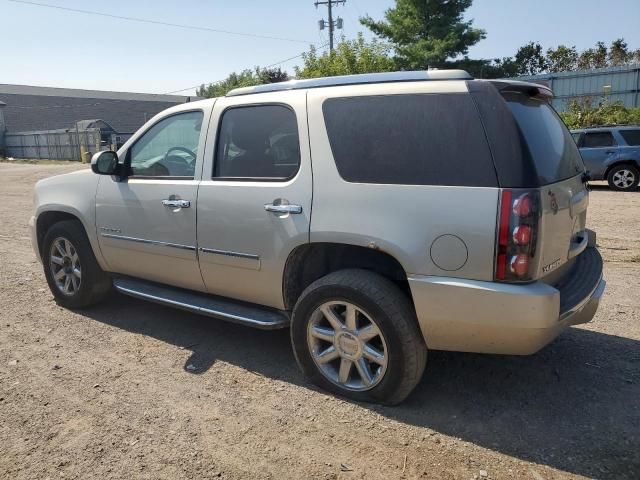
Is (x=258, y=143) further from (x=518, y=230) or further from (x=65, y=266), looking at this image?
(x=65, y=266)

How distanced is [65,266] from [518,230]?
13.7ft

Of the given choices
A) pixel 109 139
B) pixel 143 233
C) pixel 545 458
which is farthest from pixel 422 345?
pixel 109 139

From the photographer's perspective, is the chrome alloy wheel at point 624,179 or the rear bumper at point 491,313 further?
the chrome alloy wheel at point 624,179

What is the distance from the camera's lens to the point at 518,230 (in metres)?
2.77

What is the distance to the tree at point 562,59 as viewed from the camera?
46.9 metres

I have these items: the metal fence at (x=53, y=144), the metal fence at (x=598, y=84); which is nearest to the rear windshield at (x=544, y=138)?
the metal fence at (x=598, y=84)

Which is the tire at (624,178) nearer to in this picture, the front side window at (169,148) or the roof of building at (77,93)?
the front side window at (169,148)

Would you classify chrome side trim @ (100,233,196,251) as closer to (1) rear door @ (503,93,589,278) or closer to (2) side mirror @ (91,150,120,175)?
(2) side mirror @ (91,150,120,175)

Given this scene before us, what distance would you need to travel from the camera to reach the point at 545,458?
2.81 metres

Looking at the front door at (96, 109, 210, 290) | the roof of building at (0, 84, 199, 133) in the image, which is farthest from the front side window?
the roof of building at (0, 84, 199, 133)

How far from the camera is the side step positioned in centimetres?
375

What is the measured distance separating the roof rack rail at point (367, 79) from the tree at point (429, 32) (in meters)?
27.9

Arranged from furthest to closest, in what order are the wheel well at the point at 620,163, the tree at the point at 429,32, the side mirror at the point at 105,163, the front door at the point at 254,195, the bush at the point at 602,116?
1. the tree at the point at 429,32
2. the bush at the point at 602,116
3. the wheel well at the point at 620,163
4. the side mirror at the point at 105,163
5. the front door at the point at 254,195

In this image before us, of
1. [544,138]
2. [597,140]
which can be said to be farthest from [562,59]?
[544,138]
